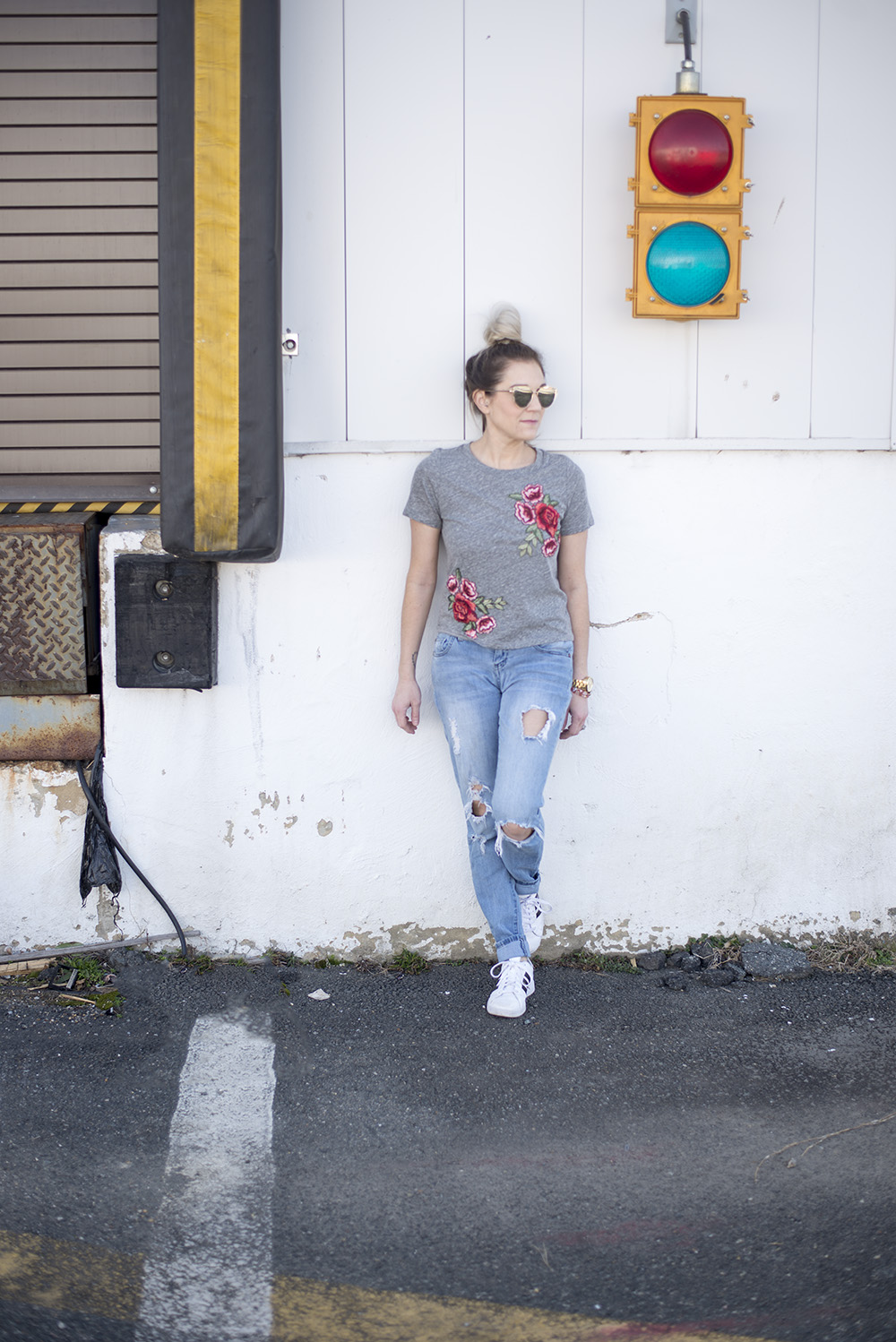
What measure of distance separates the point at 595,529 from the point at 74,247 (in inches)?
82.2

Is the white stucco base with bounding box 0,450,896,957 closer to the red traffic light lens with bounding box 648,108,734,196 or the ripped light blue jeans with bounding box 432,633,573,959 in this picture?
the ripped light blue jeans with bounding box 432,633,573,959

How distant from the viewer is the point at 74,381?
12.0 ft

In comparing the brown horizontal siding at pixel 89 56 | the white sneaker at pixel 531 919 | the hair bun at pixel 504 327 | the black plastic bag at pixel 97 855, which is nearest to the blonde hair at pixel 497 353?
the hair bun at pixel 504 327

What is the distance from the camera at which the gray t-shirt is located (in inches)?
132

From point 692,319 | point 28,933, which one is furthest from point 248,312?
point 28,933

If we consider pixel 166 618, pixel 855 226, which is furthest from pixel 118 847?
pixel 855 226

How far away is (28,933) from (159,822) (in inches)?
25.2

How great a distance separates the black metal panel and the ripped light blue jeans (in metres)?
0.82

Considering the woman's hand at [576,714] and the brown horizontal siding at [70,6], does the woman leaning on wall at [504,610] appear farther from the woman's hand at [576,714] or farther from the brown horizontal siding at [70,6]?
the brown horizontal siding at [70,6]

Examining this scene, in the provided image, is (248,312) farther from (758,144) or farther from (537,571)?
(758,144)

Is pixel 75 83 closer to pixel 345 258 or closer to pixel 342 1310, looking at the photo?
pixel 345 258

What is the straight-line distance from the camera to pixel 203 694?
12.1 feet

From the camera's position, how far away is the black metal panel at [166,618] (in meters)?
3.54

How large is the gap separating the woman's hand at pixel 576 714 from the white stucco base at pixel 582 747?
197 mm
